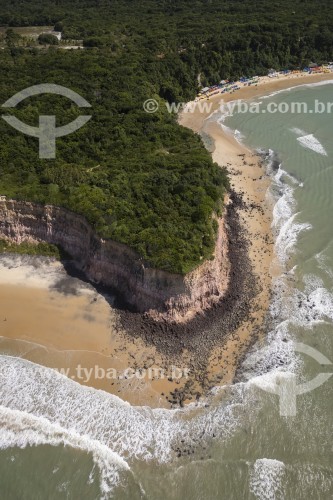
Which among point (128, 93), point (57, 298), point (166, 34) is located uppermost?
point (166, 34)

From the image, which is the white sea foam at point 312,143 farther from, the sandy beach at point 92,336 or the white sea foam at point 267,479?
the white sea foam at point 267,479

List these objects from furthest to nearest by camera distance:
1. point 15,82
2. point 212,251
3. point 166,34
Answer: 1. point 166,34
2. point 15,82
3. point 212,251

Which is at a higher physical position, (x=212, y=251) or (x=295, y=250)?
(x=212, y=251)

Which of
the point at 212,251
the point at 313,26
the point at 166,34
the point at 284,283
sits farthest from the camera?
the point at 313,26

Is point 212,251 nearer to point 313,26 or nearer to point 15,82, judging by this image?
point 15,82

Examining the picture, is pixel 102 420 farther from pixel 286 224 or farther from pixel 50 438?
pixel 286 224

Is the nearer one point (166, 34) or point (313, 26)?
point (166, 34)

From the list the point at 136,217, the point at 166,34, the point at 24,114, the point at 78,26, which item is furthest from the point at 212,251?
the point at 78,26

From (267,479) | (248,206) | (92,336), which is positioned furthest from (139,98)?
(267,479)

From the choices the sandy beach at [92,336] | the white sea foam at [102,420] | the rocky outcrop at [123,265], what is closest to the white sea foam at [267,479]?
the white sea foam at [102,420]
